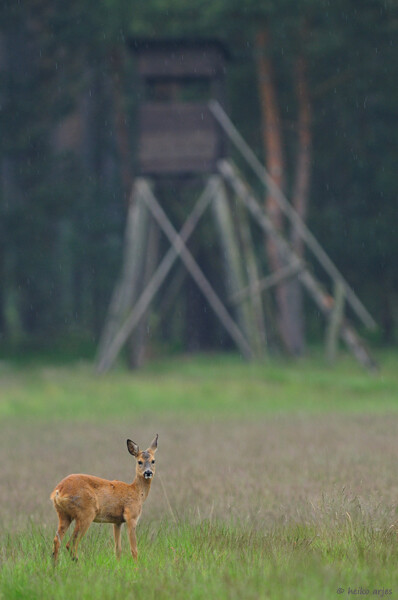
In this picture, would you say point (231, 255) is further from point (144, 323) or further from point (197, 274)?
point (144, 323)

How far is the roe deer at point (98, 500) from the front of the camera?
670cm

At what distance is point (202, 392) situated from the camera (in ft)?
76.5

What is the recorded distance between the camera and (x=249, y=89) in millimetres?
35719

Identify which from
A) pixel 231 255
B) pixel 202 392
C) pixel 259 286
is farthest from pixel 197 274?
pixel 202 392

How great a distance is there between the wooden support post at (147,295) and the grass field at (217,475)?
617 millimetres

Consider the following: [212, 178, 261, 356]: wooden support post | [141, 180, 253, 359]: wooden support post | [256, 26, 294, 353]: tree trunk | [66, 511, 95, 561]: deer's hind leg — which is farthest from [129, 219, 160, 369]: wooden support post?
[66, 511, 95, 561]: deer's hind leg

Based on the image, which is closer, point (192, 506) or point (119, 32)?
point (192, 506)

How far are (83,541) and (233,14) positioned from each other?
23056mm

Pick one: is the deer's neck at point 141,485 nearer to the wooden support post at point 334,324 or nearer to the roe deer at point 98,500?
the roe deer at point 98,500

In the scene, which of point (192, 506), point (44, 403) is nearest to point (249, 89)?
point (44, 403)

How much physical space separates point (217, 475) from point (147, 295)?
15.7 m

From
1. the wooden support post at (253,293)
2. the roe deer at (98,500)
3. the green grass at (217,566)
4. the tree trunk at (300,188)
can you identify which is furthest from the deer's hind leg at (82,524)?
the tree trunk at (300,188)

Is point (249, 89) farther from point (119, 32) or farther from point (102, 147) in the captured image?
point (102, 147)

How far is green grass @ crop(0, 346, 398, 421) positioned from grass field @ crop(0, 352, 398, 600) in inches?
2.1
